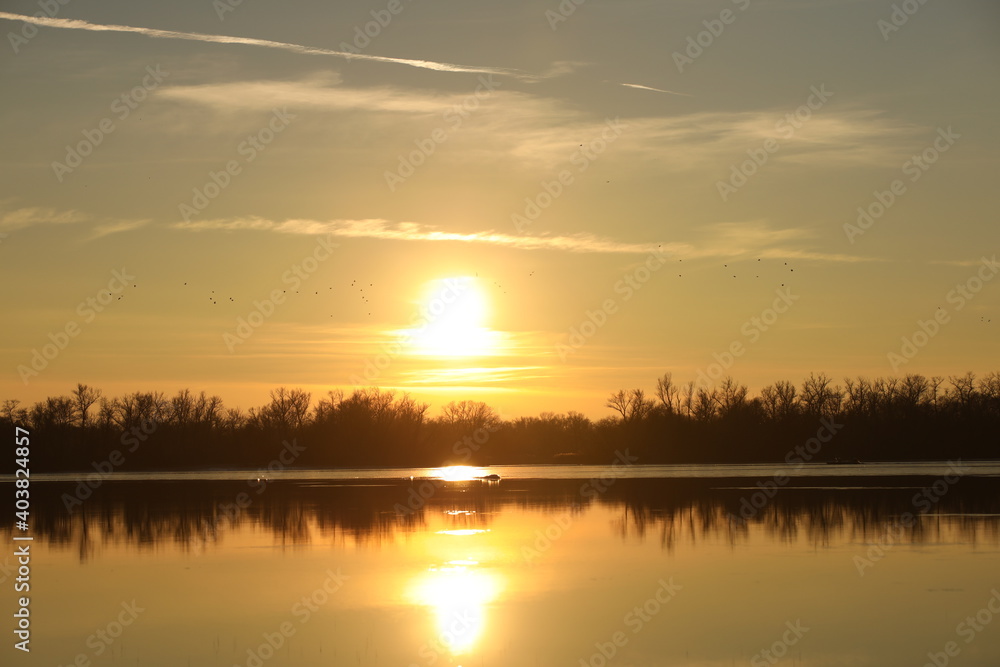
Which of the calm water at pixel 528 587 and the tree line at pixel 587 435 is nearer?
the calm water at pixel 528 587

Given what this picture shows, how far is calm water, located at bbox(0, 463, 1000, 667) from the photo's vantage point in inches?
648

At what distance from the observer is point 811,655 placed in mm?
15758

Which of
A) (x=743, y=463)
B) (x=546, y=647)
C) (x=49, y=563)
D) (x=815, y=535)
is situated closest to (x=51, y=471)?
(x=743, y=463)

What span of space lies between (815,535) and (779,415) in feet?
314

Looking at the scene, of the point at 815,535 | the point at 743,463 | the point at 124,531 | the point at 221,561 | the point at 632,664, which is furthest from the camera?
the point at 743,463

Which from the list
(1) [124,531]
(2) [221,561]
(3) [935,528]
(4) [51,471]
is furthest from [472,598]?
(4) [51,471]

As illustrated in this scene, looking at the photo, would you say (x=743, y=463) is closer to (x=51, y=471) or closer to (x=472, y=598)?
(x=51, y=471)

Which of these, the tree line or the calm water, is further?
the tree line

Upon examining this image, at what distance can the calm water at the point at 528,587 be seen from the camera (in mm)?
16469

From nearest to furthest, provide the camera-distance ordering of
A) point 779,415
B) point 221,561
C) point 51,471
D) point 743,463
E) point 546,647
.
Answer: point 546,647 < point 221,561 < point 51,471 < point 743,463 < point 779,415

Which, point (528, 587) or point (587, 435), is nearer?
point (528, 587)

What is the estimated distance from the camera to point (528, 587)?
71.2 feet

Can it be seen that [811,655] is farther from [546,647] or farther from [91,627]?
[91,627]

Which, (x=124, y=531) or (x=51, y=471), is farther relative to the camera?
(x=51, y=471)
